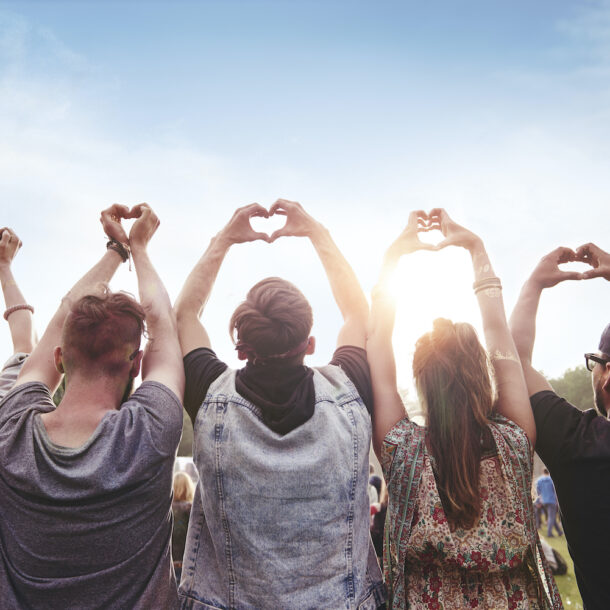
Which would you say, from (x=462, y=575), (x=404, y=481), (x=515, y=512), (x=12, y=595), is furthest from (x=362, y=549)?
(x=12, y=595)

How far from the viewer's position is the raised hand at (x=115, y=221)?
9.21 ft

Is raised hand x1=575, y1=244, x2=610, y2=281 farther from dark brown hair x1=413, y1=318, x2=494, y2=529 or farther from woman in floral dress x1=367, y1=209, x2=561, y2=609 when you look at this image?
dark brown hair x1=413, y1=318, x2=494, y2=529

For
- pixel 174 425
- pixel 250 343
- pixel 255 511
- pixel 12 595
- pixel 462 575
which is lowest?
pixel 462 575

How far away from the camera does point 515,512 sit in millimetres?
2141

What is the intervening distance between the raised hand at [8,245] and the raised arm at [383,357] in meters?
2.44

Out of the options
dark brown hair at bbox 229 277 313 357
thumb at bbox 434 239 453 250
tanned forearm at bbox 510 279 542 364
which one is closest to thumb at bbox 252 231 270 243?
dark brown hair at bbox 229 277 313 357

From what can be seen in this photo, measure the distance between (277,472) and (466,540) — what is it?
911 mm

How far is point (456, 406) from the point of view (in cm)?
227

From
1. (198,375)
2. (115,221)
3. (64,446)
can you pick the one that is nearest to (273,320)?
(198,375)

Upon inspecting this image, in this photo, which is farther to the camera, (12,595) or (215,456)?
(215,456)

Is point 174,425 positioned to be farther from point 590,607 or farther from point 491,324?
point 590,607

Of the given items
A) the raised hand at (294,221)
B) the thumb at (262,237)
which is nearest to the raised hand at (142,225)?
the thumb at (262,237)

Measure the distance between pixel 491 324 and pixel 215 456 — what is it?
1.60 meters

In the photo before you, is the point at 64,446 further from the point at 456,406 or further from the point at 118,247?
the point at 456,406
